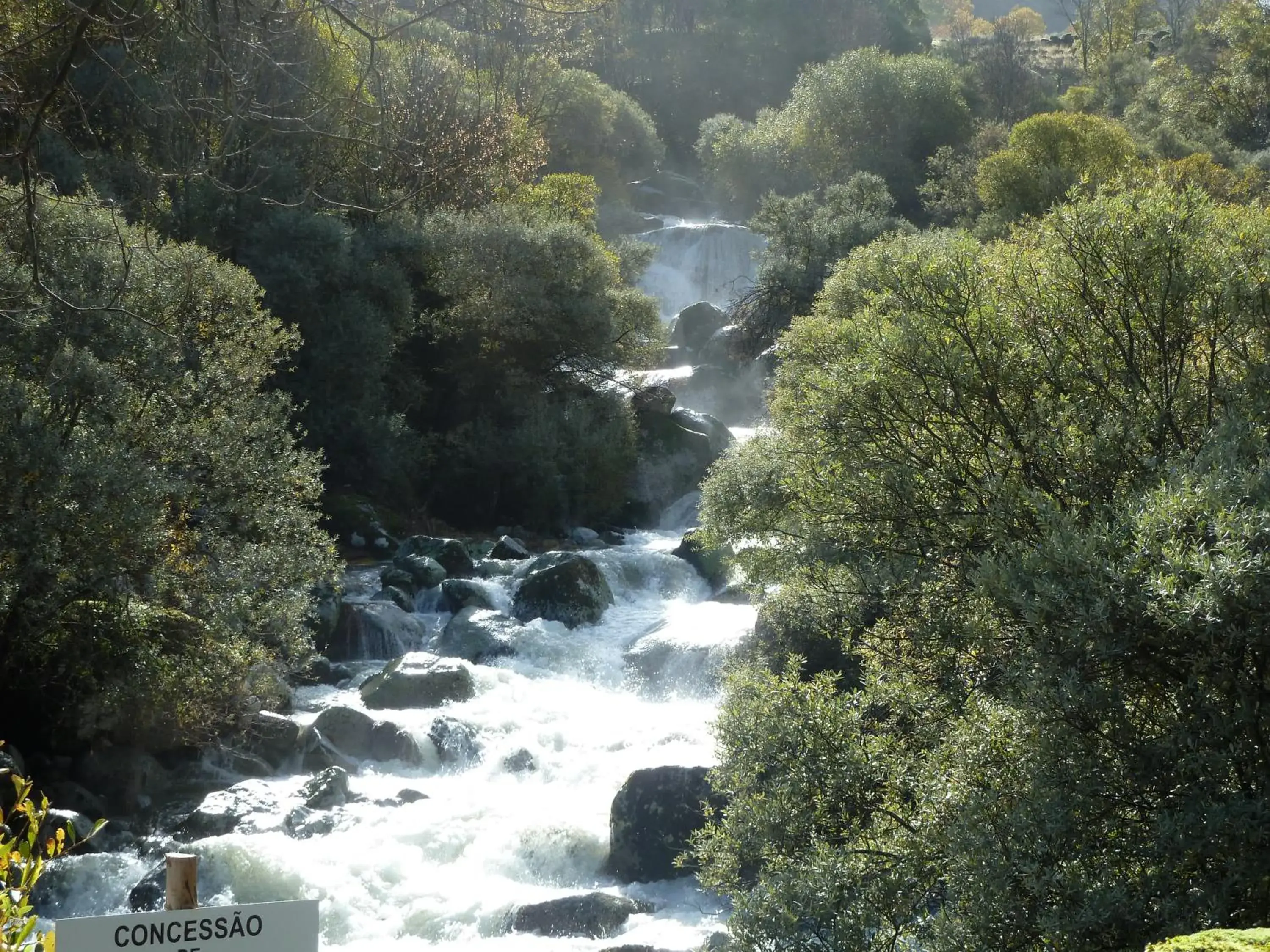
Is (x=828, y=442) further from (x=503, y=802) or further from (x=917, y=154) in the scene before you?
(x=917, y=154)

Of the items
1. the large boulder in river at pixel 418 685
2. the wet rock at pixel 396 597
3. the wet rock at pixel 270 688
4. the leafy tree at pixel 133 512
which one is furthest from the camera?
the wet rock at pixel 396 597

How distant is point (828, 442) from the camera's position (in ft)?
31.8

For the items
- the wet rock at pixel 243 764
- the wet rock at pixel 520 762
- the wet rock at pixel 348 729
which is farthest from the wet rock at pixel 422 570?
the wet rock at pixel 243 764

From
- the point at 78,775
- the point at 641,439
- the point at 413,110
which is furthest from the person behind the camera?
the point at 641,439

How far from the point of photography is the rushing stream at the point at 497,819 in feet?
40.2

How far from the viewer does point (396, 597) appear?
22.7 meters

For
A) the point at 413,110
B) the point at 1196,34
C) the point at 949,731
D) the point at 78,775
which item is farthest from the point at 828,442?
the point at 1196,34

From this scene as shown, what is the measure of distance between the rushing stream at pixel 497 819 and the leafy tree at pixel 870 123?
1250 inches

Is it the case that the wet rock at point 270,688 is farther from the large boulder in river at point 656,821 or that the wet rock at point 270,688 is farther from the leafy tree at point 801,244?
the leafy tree at point 801,244

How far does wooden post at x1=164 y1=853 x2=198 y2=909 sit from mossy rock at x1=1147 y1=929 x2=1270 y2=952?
2972 millimetres

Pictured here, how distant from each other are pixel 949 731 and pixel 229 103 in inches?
225

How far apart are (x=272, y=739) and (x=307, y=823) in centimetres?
231

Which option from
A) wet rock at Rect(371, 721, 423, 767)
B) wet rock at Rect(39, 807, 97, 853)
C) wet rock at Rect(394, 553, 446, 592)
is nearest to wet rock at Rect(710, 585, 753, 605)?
wet rock at Rect(394, 553, 446, 592)

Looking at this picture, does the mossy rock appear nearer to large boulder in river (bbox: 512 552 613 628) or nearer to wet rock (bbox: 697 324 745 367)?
large boulder in river (bbox: 512 552 613 628)
